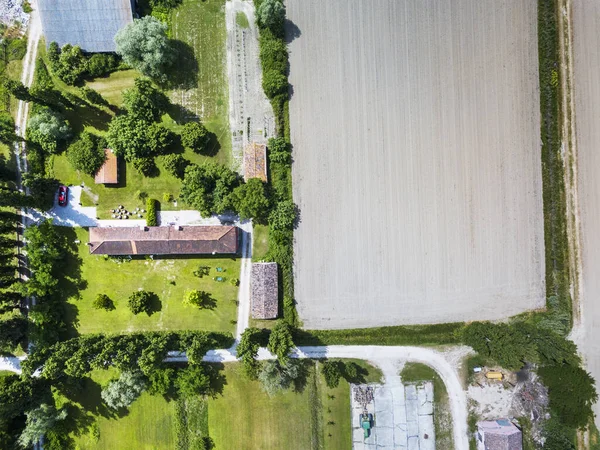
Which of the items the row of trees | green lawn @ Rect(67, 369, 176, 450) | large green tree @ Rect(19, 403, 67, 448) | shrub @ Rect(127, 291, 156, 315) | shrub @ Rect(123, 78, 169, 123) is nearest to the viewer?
the row of trees

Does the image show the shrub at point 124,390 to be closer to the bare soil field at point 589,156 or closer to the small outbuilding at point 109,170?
the small outbuilding at point 109,170

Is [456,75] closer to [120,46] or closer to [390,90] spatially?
[390,90]

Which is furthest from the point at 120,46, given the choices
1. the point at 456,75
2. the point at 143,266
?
the point at 456,75

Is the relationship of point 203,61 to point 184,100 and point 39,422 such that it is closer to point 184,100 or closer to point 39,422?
point 184,100

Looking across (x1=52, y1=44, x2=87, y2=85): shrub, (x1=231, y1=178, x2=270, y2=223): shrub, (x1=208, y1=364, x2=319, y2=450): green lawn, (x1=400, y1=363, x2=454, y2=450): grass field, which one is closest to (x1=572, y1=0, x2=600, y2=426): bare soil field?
(x1=400, y1=363, x2=454, y2=450): grass field

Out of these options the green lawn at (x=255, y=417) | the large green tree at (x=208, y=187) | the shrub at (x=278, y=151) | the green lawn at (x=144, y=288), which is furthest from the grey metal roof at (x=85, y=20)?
the green lawn at (x=255, y=417)

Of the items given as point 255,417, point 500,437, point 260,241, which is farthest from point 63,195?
point 500,437

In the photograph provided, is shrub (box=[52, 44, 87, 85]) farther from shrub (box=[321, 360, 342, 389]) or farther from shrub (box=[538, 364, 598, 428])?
shrub (box=[538, 364, 598, 428])
